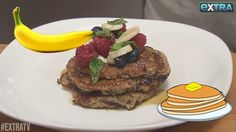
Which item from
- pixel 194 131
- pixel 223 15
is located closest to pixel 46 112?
pixel 194 131

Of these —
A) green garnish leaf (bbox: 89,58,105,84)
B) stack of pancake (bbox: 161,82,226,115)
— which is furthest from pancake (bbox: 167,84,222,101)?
green garnish leaf (bbox: 89,58,105,84)

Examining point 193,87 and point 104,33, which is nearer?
point 193,87

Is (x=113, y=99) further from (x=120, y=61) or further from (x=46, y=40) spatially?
(x=46, y=40)

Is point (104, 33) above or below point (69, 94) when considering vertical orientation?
above

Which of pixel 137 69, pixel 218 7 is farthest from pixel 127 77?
pixel 218 7

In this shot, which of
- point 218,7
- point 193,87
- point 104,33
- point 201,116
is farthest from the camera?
point 218,7

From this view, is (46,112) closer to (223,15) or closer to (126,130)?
(126,130)
